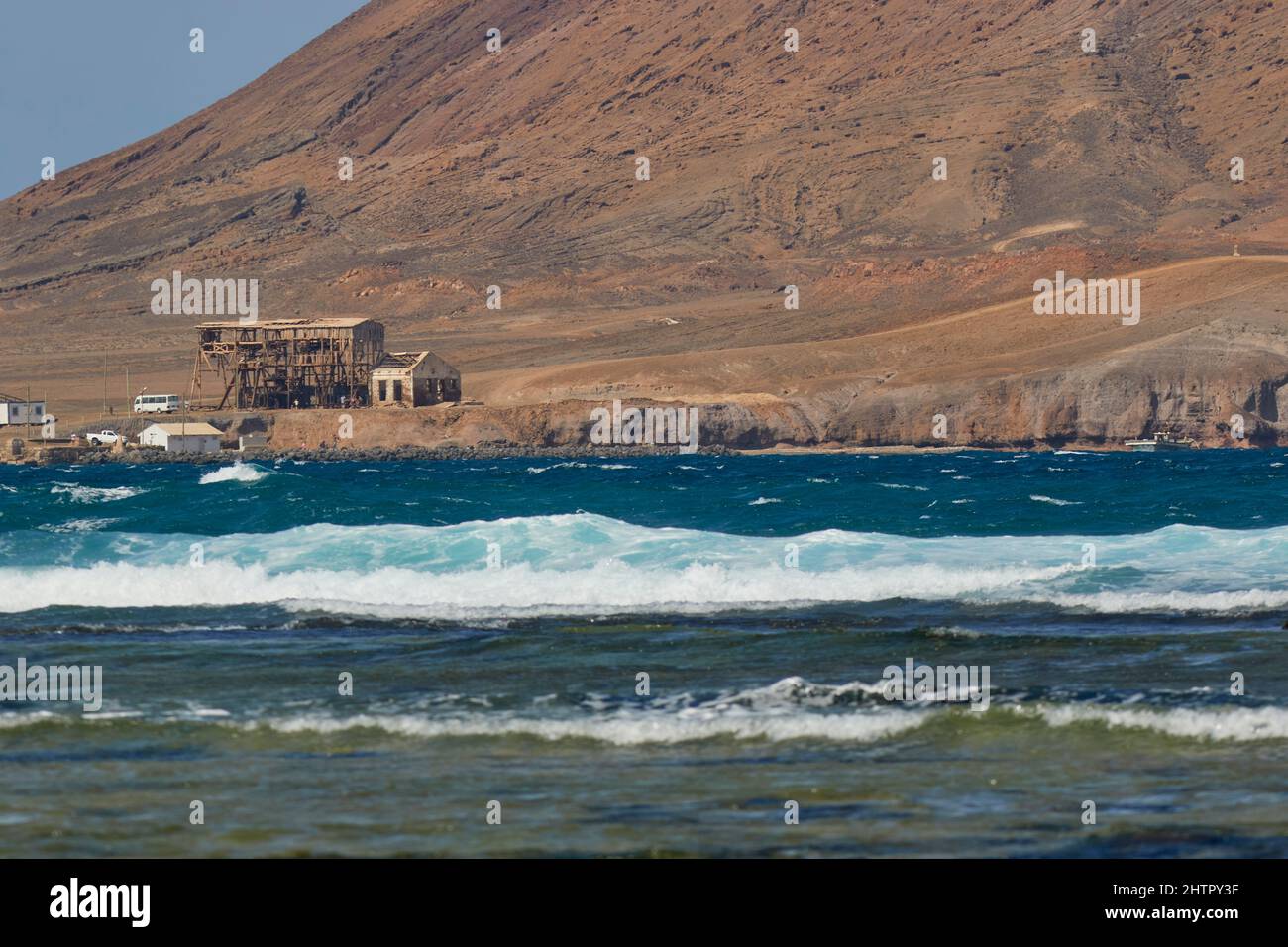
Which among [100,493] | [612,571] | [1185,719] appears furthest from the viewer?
[100,493]

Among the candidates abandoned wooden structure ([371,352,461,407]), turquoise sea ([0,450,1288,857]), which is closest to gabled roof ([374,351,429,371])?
abandoned wooden structure ([371,352,461,407])

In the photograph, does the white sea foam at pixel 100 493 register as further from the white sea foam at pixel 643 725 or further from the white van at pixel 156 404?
the white van at pixel 156 404

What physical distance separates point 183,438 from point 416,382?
15790mm

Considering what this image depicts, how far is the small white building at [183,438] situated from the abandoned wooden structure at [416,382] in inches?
448

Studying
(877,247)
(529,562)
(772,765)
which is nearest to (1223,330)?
(877,247)

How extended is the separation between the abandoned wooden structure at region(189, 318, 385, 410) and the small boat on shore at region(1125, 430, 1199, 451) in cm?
5350

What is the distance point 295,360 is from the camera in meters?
138

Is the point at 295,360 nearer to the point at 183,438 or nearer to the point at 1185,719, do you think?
the point at 183,438

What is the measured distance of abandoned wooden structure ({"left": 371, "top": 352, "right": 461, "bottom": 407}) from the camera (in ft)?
414

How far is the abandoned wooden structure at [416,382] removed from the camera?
12619cm

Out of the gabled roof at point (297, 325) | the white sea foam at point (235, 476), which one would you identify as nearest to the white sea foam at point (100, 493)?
the white sea foam at point (235, 476)

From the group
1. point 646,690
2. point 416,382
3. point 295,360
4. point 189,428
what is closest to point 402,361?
point 416,382
